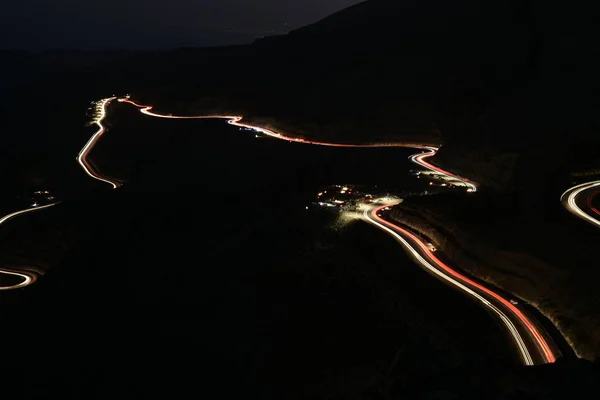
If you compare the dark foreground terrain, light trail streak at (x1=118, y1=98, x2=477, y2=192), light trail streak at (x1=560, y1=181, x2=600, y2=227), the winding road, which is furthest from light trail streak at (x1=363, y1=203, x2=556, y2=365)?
light trail streak at (x1=118, y1=98, x2=477, y2=192)

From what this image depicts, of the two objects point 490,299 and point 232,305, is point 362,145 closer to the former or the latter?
point 232,305

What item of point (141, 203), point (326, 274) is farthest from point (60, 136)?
point (326, 274)

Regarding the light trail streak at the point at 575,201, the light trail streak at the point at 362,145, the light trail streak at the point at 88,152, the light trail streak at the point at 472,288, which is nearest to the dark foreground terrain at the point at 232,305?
the light trail streak at the point at 472,288

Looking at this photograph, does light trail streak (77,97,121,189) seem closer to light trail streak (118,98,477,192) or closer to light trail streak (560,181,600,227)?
light trail streak (118,98,477,192)

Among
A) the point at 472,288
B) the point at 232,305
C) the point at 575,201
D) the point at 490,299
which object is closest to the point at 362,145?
the point at 575,201

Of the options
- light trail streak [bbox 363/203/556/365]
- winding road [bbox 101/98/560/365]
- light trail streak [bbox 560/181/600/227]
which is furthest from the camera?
light trail streak [bbox 560/181/600/227]
